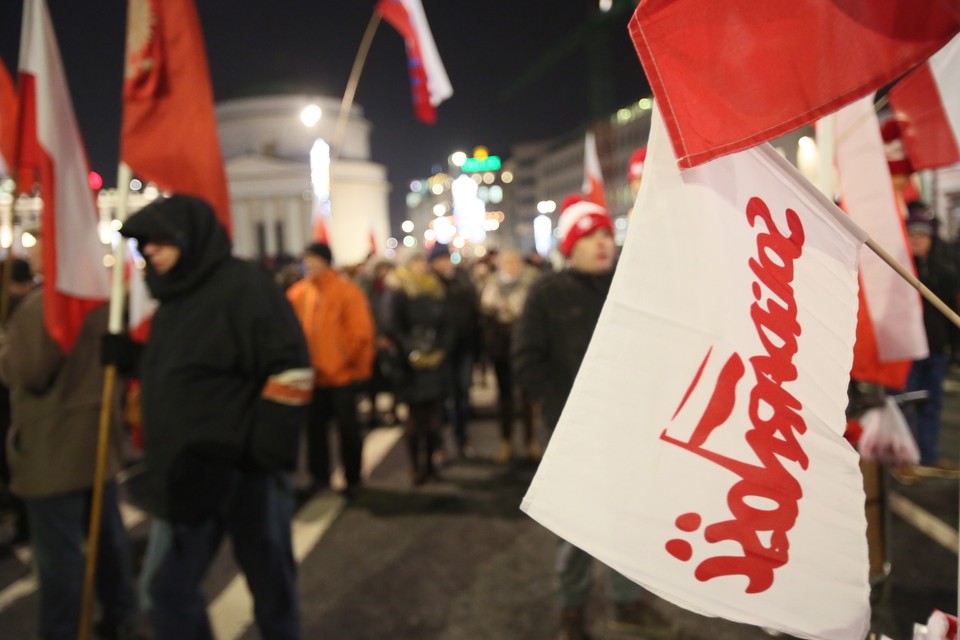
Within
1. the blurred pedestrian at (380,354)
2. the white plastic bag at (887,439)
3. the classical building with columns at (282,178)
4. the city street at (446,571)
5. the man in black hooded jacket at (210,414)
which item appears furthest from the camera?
the classical building with columns at (282,178)

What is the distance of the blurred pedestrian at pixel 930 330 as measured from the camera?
4852mm

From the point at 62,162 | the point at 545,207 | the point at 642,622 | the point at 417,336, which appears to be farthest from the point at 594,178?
the point at 545,207

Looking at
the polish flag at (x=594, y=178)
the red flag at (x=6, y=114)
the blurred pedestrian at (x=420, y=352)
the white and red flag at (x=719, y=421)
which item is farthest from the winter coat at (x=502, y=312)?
the white and red flag at (x=719, y=421)

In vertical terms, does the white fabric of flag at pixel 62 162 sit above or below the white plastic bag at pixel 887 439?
above

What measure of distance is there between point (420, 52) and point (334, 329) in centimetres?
406

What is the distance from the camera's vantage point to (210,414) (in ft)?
8.02

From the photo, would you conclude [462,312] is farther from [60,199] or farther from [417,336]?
[60,199]

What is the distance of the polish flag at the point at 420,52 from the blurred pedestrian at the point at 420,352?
3023mm

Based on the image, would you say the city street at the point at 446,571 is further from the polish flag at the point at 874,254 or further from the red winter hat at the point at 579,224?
the red winter hat at the point at 579,224

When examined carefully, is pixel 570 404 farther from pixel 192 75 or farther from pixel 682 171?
pixel 192 75

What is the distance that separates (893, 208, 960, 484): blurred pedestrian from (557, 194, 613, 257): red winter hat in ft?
9.90

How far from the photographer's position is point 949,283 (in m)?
4.95

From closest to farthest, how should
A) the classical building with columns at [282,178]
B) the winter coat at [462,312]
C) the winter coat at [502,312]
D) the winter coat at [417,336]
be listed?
the winter coat at [417,336] → the winter coat at [462,312] → the winter coat at [502,312] → the classical building with columns at [282,178]

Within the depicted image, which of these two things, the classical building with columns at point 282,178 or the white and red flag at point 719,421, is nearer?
the white and red flag at point 719,421
